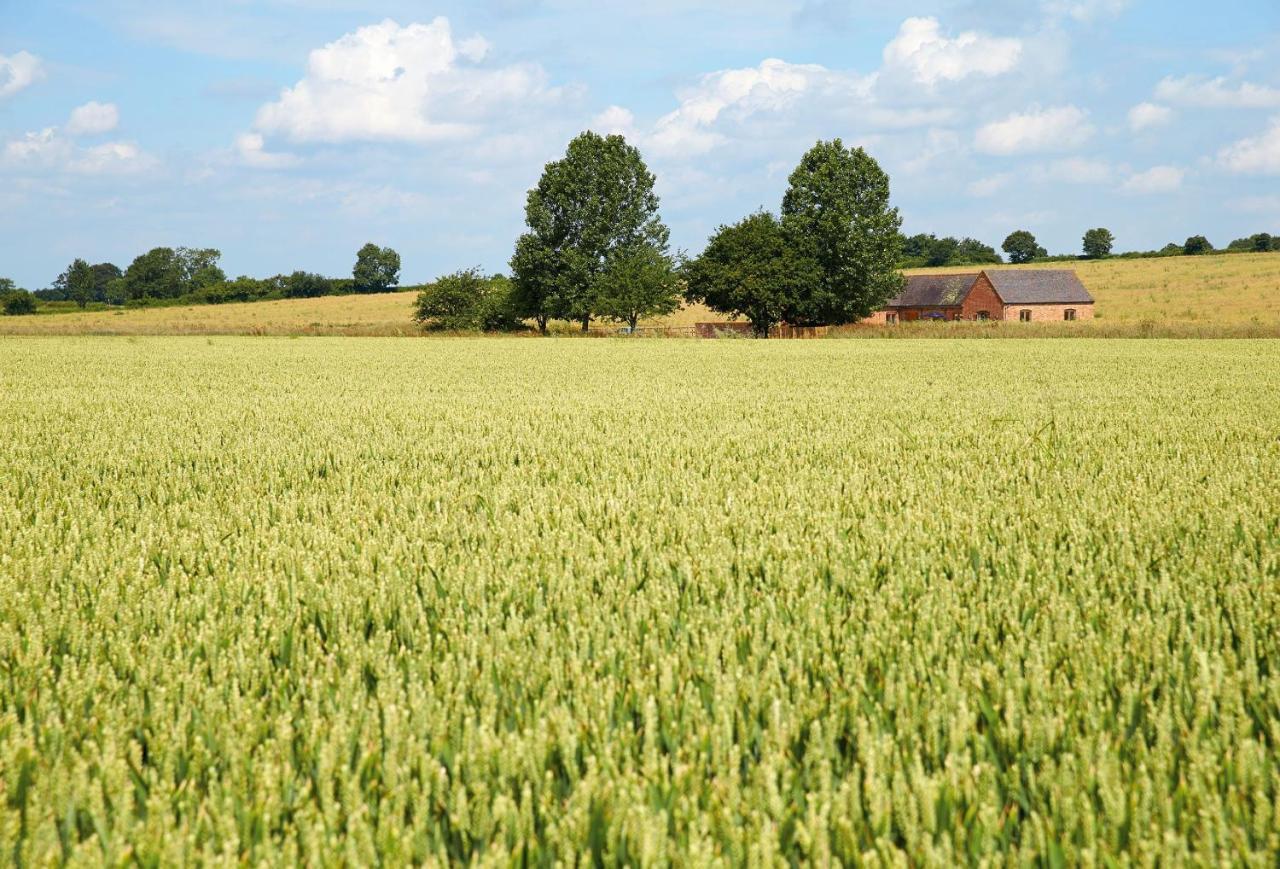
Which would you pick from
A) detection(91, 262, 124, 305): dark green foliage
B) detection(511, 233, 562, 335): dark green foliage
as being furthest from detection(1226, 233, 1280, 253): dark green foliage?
detection(91, 262, 124, 305): dark green foliage

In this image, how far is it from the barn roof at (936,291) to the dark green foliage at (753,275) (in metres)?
25.4

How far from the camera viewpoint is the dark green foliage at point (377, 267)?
12825cm

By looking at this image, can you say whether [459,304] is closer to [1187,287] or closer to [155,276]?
[1187,287]

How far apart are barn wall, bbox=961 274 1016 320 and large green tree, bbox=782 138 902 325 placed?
20.1 meters

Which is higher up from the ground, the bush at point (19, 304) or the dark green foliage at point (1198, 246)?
the dark green foliage at point (1198, 246)

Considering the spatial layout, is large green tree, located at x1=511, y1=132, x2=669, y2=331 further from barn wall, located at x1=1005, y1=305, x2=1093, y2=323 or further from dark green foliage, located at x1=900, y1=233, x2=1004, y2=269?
dark green foliage, located at x1=900, y1=233, x2=1004, y2=269

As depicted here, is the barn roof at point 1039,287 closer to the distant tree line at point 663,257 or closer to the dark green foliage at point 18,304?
the distant tree line at point 663,257

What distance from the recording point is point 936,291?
8706 centimetres

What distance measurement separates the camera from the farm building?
259 ft

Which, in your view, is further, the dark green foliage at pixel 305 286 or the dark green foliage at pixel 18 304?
the dark green foliage at pixel 305 286

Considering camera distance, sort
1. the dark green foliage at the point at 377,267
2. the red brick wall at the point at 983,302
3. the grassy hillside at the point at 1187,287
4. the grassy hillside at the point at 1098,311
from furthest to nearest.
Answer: the dark green foliage at the point at 377,267 → the red brick wall at the point at 983,302 → the grassy hillside at the point at 1187,287 → the grassy hillside at the point at 1098,311

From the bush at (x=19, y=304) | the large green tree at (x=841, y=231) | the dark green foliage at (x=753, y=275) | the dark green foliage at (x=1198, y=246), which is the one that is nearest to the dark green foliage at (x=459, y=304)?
the dark green foliage at (x=753, y=275)

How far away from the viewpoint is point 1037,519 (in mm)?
4051

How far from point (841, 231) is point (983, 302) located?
84.7 feet
